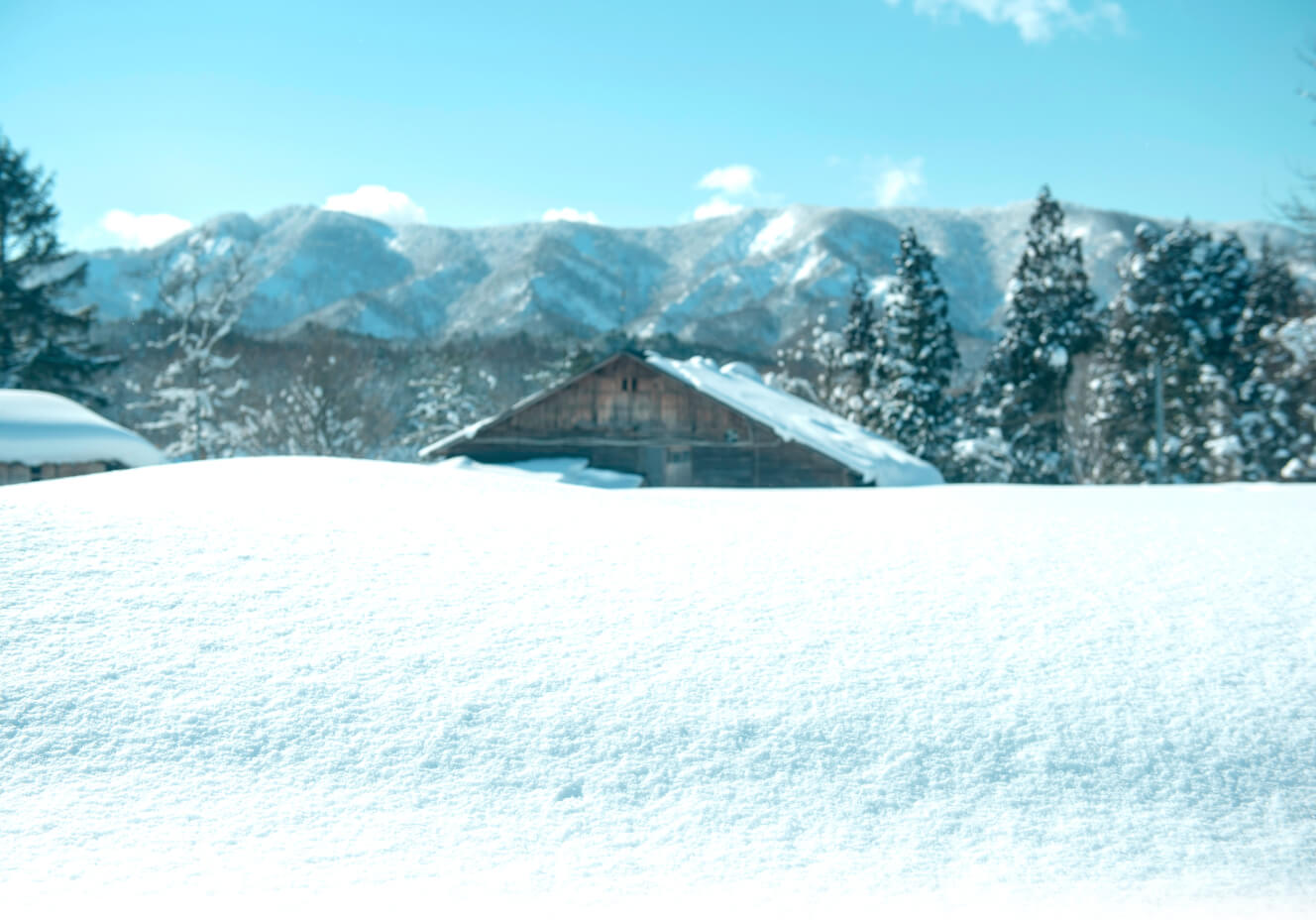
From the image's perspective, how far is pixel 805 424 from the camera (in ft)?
86.6

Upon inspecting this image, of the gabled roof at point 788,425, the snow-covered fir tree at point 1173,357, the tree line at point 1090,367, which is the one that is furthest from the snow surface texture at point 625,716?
the snow-covered fir tree at point 1173,357

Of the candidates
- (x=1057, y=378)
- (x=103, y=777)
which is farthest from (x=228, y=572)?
(x=1057, y=378)

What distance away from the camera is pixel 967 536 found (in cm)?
802

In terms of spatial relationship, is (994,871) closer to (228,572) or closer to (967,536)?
(967,536)

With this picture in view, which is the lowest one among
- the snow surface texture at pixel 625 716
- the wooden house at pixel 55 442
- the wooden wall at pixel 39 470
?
the snow surface texture at pixel 625 716

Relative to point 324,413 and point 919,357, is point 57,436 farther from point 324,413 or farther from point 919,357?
point 919,357

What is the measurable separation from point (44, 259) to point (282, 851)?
3580cm

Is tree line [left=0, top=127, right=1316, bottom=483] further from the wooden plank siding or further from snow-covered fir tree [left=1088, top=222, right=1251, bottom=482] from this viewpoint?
the wooden plank siding

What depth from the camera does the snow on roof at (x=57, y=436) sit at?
1527cm

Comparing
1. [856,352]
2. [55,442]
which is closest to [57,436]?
[55,442]

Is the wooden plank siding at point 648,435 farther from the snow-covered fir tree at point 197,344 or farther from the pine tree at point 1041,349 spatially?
the pine tree at point 1041,349

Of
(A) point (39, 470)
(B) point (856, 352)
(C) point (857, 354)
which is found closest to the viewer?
(A) point (39, 470)

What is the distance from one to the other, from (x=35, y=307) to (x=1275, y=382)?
44.3 m

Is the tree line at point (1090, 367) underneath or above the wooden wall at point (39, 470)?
above
